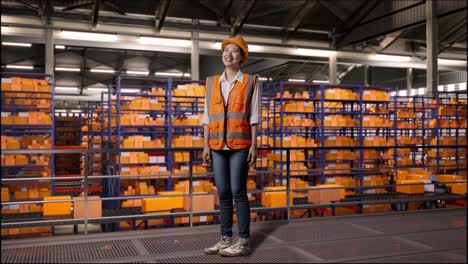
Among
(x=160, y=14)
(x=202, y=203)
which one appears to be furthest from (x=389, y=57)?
(x=202, y=203)

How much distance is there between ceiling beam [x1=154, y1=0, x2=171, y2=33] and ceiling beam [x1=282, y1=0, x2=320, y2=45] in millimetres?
4547

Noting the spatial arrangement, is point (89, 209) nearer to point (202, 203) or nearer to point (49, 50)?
point (202, 203)

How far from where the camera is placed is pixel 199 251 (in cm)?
344

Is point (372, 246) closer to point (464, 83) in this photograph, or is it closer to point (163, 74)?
point (163, 74)

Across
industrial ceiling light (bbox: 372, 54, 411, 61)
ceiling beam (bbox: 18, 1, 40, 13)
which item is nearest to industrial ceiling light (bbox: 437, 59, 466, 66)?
industrial ceiling light (bbox: 372, 54, 411, 61)

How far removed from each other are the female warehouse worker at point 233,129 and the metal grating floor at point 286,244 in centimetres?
34

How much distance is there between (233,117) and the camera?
314cm

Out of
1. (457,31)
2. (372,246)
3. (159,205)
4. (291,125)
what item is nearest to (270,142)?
(291,125)

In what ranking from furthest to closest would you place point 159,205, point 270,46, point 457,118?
point 270,46 < point 457,118 < point 159,205

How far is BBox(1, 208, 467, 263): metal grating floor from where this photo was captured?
3.22 metres

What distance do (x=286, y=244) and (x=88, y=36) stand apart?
11809 mm

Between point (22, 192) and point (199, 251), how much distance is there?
25.8ft

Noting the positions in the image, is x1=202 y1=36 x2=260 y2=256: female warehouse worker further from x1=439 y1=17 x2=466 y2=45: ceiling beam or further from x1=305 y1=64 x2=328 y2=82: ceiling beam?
x1=305 y1=64 x2=328 y2=82: ceiling beam

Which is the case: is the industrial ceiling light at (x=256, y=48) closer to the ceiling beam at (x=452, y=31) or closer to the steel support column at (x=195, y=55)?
the steel support column at (x=195, y=55)
